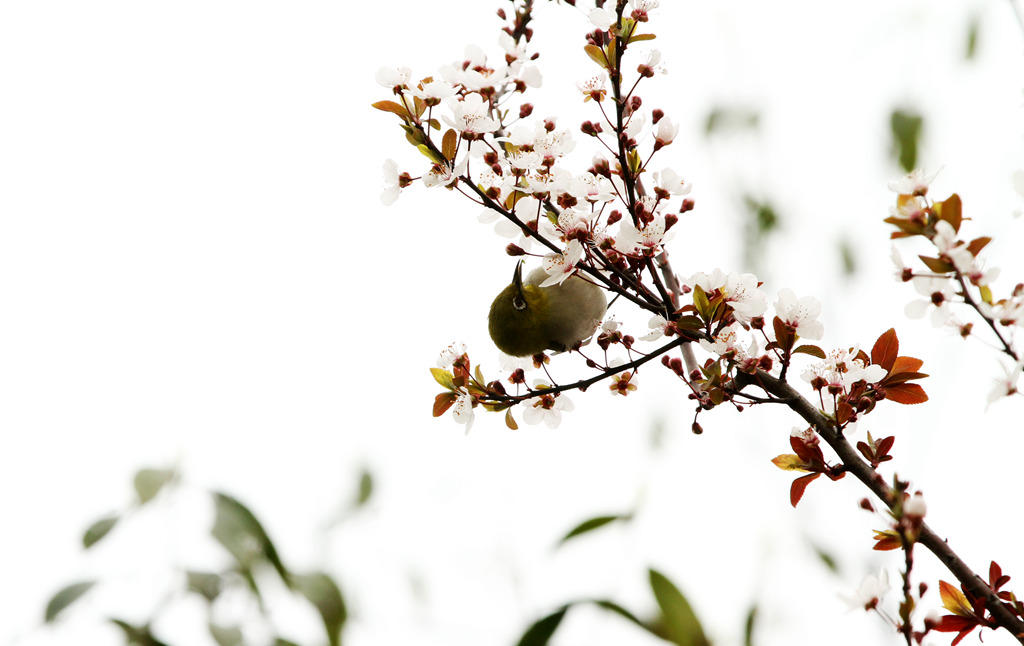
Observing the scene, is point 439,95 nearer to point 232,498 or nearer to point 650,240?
point 650,240

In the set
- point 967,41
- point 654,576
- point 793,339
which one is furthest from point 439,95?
point 967,41

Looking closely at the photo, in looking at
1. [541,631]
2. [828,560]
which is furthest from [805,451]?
[828,560]

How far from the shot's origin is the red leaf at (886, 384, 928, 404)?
782mm

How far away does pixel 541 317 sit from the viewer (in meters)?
1.10

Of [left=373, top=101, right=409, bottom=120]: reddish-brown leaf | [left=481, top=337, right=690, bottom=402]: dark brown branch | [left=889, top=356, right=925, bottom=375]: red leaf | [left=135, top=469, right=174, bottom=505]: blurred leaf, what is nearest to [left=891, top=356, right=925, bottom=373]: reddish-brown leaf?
[left=889, top=356, right=925, bottom=375]: red leaf

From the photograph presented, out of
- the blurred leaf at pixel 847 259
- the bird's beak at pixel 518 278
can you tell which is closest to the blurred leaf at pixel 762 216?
the blurred leaf at pixel 847 259

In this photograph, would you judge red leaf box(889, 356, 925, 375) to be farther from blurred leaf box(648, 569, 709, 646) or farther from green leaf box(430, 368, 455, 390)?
green leaf box(430, 368, 455, 390)

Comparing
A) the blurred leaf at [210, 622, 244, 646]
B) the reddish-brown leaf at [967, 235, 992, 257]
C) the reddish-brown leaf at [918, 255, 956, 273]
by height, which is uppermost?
the reddish-brown leaf at [967, 235, 992, 257]

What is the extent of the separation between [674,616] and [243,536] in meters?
0.45

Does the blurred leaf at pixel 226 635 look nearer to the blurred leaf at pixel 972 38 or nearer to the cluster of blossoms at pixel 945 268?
the cluster of blossoms at pixel 945 268

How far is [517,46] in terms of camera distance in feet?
3.13

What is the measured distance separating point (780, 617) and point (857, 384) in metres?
0.78

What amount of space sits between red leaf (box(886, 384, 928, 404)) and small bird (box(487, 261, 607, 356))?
40 cm

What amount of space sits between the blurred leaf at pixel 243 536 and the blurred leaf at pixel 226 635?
0.10ft
